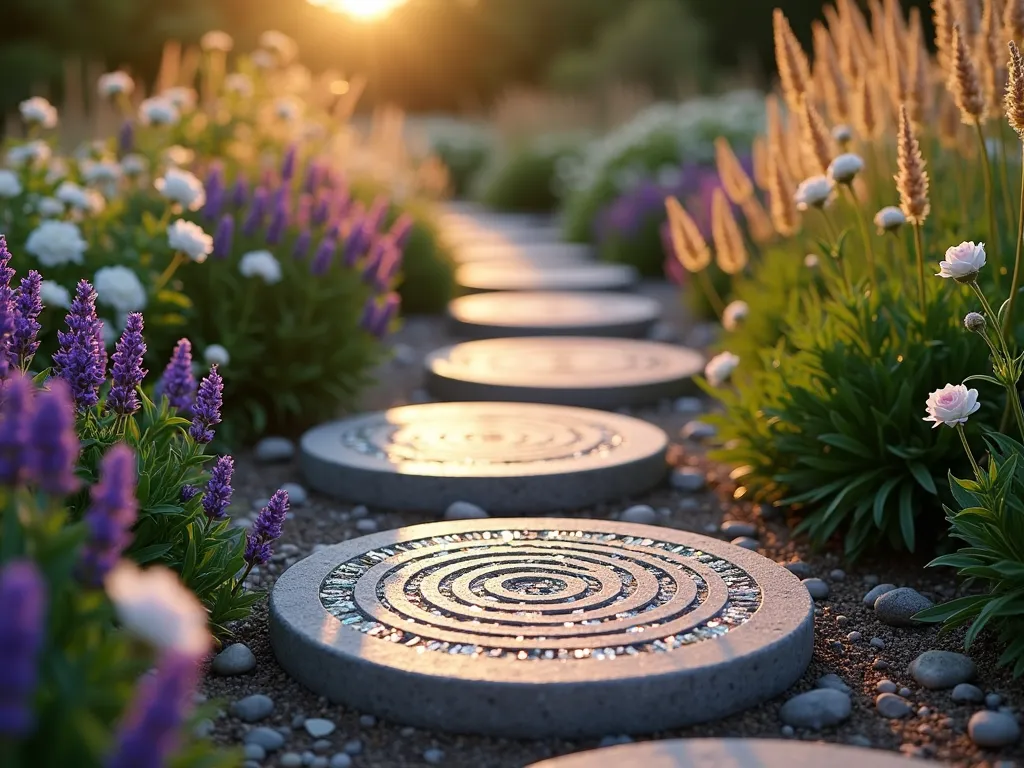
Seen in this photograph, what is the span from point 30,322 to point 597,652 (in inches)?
58.9

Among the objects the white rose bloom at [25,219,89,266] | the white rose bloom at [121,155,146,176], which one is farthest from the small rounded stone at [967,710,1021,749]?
the white rose bloom at [121,155,146,176]

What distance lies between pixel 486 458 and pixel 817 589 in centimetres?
144

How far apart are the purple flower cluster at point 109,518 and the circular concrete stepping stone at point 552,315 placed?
17.3 ft

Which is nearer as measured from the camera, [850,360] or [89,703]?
[89,703]

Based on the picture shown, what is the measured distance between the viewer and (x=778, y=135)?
422 cm

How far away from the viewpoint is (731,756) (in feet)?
6.59

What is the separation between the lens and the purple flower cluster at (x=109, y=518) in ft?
4.75

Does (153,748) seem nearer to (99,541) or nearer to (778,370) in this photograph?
(99,541)

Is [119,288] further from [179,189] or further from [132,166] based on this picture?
[132,166]

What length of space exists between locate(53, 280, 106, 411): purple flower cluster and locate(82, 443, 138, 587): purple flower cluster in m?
0.95

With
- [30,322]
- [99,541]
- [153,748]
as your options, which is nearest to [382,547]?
[30,322]

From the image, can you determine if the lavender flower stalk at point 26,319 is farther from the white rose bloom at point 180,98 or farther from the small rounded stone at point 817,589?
the white rose bloom at point 180,98

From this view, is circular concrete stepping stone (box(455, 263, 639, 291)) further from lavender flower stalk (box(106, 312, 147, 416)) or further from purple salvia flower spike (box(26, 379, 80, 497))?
purple salvia flower spike (box(26, 379, 80, 497))

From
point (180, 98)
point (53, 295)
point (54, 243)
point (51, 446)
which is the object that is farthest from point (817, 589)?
point (180, 98)
